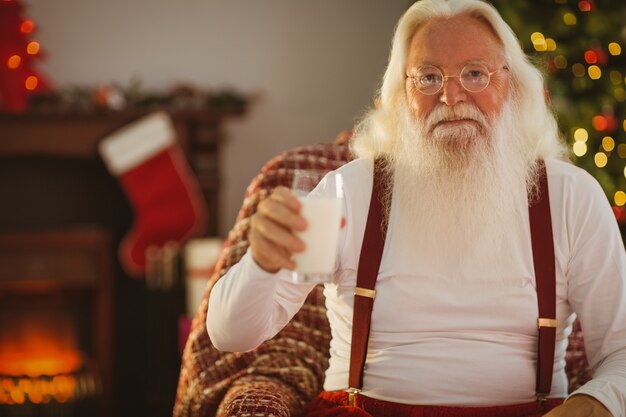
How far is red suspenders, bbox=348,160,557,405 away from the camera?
5.70 feet

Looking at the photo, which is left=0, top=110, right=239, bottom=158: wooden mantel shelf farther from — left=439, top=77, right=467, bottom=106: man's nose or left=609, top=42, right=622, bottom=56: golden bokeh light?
left=439, top=77, right=467, bottom=106: man's nose

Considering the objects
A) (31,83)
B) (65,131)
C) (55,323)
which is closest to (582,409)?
(31,83)

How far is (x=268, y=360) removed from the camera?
1.99 meters

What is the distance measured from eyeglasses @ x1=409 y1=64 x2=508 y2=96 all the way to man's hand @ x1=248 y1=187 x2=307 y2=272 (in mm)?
653

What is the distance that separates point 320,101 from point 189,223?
3.83 feet

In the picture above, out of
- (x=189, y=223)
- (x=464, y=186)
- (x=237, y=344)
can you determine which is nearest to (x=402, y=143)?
(x=464, y=186)

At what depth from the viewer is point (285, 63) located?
4973 mm

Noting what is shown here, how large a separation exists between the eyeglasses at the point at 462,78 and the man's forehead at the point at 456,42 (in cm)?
2

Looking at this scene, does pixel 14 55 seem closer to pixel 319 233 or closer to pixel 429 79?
pixel 429 79

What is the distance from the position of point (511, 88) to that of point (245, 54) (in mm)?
3136

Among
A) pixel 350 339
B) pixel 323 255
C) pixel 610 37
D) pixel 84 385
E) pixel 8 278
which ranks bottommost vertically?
pixel 84 385

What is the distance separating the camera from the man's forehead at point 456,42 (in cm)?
187

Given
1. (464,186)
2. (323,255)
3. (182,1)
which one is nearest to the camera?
(323,255)

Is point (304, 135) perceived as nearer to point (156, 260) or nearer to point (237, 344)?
point (156, 260)
